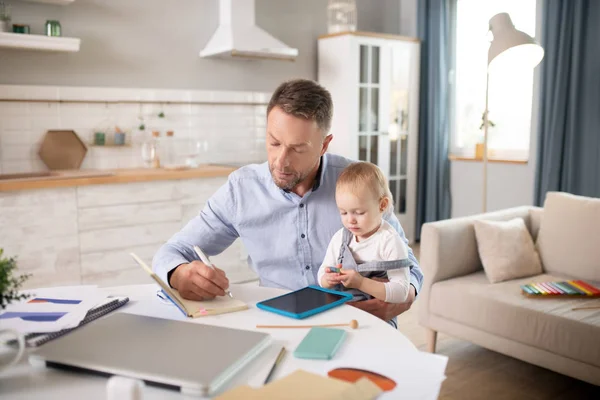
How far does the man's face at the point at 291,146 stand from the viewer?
1.62 metres

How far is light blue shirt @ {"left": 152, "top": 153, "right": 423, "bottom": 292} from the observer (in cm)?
176

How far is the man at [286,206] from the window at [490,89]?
10.9 ft

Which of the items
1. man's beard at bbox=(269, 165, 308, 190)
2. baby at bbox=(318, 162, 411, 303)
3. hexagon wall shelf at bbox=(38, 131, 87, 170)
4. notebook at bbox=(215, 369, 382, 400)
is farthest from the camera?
hexagon wall shelf at bbox=(38, 131, 87, 170)

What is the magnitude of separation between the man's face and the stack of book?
4.61 ft

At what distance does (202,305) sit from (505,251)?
6.48ft

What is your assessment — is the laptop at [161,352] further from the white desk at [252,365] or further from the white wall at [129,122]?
the white wall at [129,122]

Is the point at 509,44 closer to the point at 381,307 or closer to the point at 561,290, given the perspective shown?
the point at 561,290

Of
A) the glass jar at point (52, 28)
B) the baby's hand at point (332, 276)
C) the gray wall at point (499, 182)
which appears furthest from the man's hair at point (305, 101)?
the gray wall at point (499, 182)

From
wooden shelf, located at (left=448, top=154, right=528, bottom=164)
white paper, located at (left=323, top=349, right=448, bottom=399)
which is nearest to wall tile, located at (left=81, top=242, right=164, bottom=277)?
white paper, located at (left=323, top=349, right=448, bottom=399)

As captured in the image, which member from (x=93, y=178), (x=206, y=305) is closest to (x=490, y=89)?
(x=93, y=178)

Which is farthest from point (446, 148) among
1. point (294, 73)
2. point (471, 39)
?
point (294, 73)

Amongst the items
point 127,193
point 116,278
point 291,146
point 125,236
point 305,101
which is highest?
point 305,101

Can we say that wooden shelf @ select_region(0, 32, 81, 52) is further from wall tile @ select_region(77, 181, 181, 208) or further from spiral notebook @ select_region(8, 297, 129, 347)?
spiral notebook @ select_region(8, 297, 129, 347)

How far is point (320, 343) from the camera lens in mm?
1066
